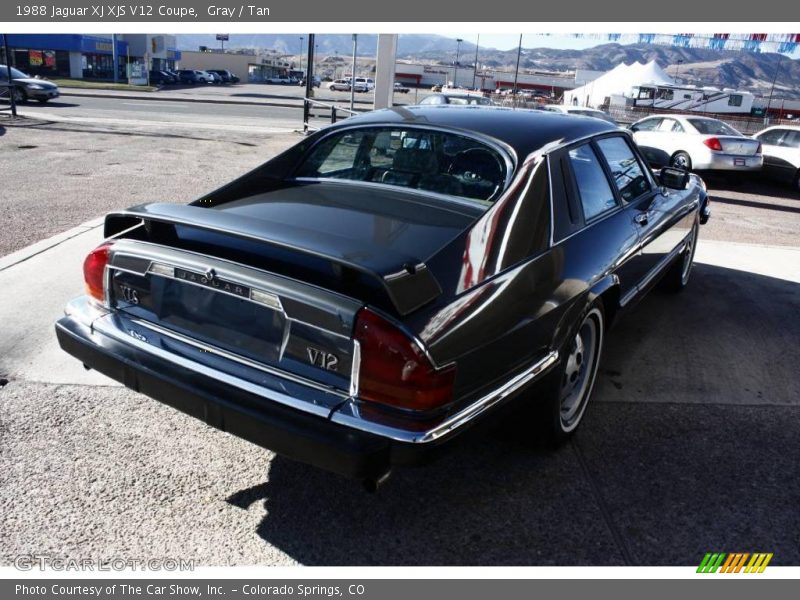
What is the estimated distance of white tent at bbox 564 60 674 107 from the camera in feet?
199

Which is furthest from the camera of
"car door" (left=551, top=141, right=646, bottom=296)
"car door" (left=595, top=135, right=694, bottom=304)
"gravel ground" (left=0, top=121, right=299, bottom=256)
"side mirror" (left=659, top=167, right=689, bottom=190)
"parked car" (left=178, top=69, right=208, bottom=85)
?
"parked car" (left=178, top=69, right=208, bottom=85)

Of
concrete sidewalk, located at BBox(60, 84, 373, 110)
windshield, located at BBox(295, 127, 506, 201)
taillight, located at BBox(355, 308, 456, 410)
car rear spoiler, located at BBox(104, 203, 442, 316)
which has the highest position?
windshield, located at BBox(295, 127, 506, 201)

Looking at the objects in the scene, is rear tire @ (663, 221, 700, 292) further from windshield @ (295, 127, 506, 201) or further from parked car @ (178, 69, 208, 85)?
parked car @ (178, 69, 208, 85)

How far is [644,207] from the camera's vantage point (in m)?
4.23

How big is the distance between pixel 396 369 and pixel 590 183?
6.04ft

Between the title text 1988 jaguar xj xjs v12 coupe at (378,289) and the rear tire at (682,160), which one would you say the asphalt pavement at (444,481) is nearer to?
the title text 1988 jaguar xj xjs v12 coupe at (378,289)

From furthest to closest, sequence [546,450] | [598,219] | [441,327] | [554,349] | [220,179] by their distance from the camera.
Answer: [220,179] → [598,219] → [546,450] → [554,349] → [441,327]

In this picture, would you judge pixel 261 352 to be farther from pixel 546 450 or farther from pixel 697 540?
pixel 697 540

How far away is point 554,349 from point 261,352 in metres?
1.21

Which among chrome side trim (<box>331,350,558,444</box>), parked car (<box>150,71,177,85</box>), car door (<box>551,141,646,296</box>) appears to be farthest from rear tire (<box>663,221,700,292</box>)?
parked car (<box>150,71,177,85</box>)

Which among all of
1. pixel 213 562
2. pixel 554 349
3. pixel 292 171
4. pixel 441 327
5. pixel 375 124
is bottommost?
pixel 213 562

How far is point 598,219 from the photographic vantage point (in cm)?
347

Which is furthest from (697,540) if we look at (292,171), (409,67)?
(409,67)

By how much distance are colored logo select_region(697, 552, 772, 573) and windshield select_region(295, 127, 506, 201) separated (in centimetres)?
169
